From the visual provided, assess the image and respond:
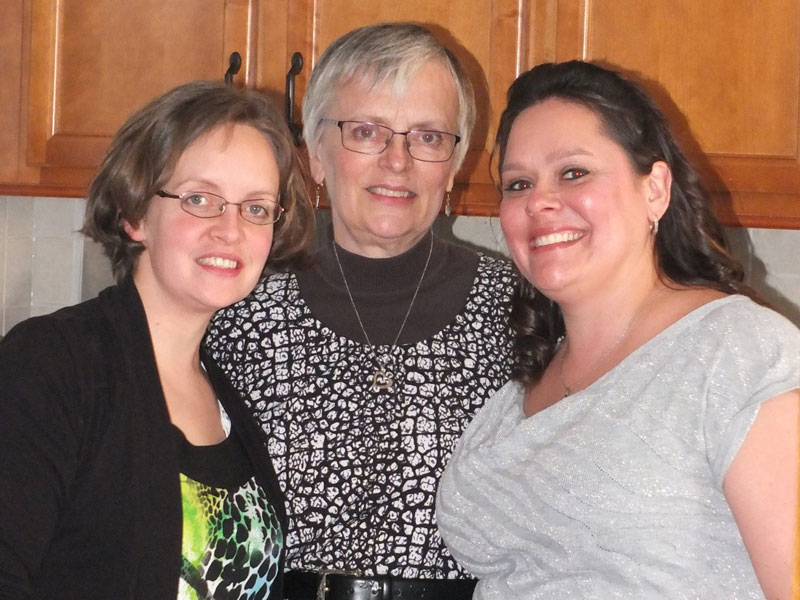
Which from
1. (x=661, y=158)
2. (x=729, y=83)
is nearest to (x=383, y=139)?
(x=661, y=158)

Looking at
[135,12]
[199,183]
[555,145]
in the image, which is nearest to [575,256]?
[555,145]

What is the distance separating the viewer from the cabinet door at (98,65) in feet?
7.12

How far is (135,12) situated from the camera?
7.21 ft

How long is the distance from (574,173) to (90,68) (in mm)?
1266

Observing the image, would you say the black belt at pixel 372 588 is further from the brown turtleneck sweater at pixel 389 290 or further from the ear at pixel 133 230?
the ear at pixel 133 230

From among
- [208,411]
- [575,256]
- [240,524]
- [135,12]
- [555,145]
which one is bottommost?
[240,524]

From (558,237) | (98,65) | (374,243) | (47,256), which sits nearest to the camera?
(558,237)

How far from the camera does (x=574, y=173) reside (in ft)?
4.60

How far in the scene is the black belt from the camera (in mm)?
1521

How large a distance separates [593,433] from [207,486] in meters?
0.52

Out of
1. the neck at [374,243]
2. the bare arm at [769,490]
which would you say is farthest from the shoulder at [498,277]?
the bare arm at [769,490]

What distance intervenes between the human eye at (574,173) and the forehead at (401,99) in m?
0.36

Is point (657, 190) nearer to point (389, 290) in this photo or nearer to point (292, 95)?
point (389, 290)

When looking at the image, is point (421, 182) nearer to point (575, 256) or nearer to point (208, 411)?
point (575, 256)
